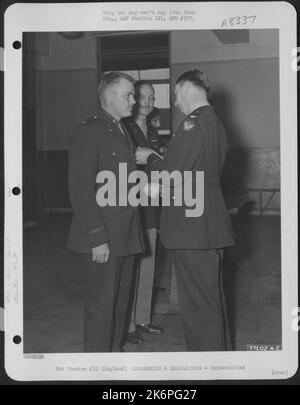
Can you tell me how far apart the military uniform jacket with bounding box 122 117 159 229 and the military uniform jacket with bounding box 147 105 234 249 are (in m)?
0.08

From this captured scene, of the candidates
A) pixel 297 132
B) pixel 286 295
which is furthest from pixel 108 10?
pixel 286 295

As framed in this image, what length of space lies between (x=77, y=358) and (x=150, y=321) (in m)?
0.54

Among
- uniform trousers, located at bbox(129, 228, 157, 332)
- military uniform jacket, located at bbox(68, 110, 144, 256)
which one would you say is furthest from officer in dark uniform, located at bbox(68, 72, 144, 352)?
uniform trousers, located at bbox(129, 228, 157, 332)

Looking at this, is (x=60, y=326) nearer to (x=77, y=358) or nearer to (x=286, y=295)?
(x=77, y=358)

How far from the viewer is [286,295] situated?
1.72m

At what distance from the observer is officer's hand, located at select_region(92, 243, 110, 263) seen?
169 cm

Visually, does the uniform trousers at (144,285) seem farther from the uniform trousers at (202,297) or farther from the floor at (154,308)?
the uniform trousers at (202,297)

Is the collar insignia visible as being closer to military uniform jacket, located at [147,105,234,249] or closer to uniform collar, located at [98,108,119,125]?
military uniform jacket, located at [147,105,234,249]

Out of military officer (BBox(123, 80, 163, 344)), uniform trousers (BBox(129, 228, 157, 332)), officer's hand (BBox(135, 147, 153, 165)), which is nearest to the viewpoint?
officer's hand (BBox(135, 147, 153, 165))

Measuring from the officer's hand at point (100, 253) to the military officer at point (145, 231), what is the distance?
20 centimetres

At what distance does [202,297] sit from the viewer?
1.76 meters

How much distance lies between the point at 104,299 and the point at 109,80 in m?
0.71

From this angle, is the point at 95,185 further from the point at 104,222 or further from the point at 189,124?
the point at 189,124

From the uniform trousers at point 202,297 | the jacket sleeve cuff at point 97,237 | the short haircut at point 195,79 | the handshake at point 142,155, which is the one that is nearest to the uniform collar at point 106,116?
the handshake at point 142,155
